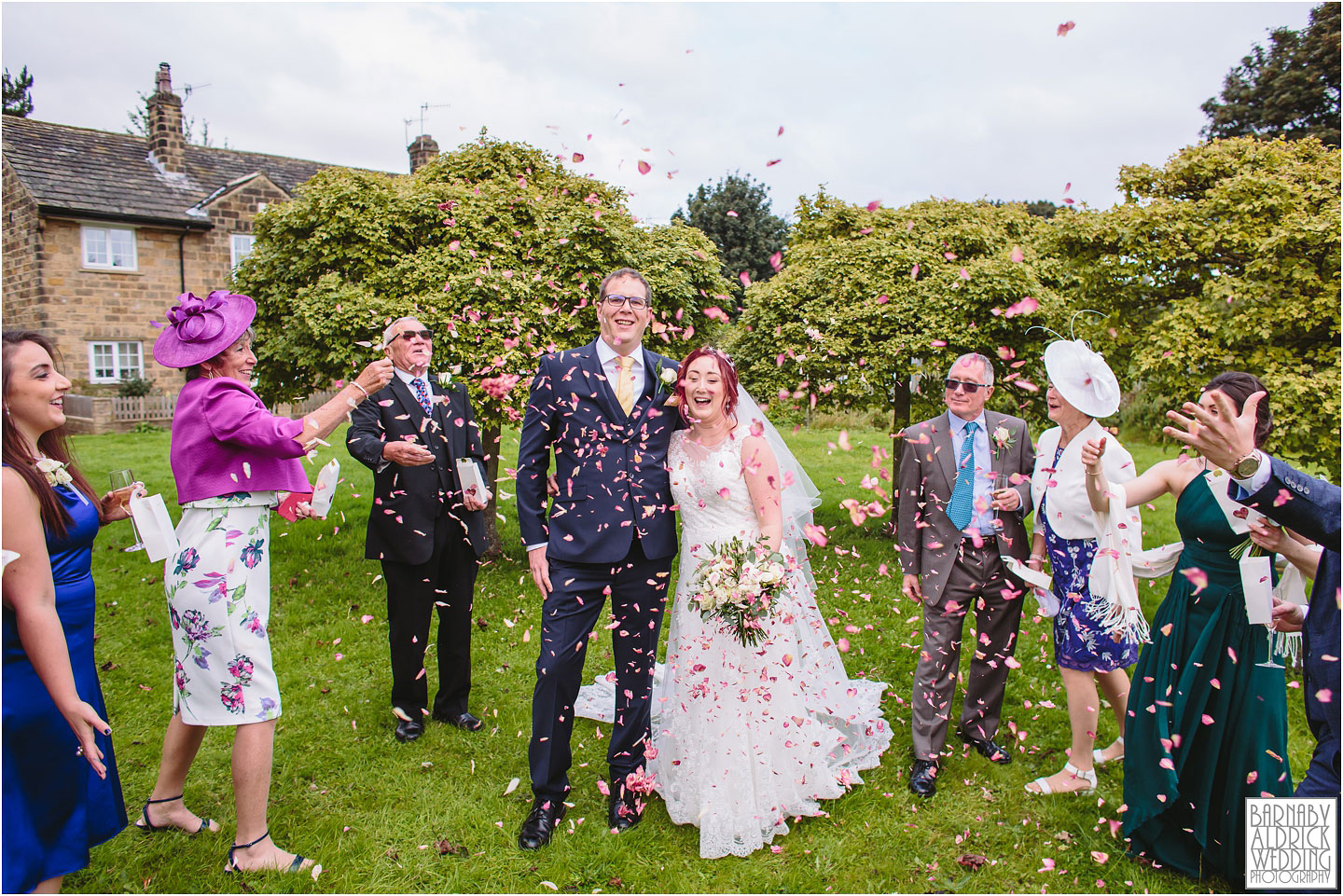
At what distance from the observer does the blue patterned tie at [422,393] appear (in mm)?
4703

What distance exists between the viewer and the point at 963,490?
169 inches

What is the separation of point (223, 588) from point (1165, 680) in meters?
4.09

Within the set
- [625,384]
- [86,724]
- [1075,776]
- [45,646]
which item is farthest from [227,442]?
[1075,776]

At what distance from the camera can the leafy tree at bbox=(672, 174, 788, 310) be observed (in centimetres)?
2447

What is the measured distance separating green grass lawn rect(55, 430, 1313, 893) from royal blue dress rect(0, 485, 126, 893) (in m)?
0.54

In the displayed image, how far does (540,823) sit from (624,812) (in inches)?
15.7

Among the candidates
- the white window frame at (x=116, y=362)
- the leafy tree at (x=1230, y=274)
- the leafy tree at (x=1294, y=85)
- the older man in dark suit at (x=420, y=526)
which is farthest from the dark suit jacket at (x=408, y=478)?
the leafy tree at (x=1294, y=85)

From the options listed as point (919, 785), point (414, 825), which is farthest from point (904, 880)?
point (414, 825)

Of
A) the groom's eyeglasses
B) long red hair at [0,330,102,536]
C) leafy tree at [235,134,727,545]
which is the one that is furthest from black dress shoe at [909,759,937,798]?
leafy tree at [235,134,727,545]

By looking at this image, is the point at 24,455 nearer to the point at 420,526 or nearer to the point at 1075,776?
the point at 420,526

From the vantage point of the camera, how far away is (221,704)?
10.6 feet

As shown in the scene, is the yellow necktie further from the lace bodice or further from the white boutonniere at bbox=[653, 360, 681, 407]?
the lace bodice

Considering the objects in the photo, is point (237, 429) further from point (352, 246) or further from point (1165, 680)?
point (352, 246)

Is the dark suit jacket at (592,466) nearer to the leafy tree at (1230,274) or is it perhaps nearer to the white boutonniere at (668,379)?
the white boutonniere at (668,379)
